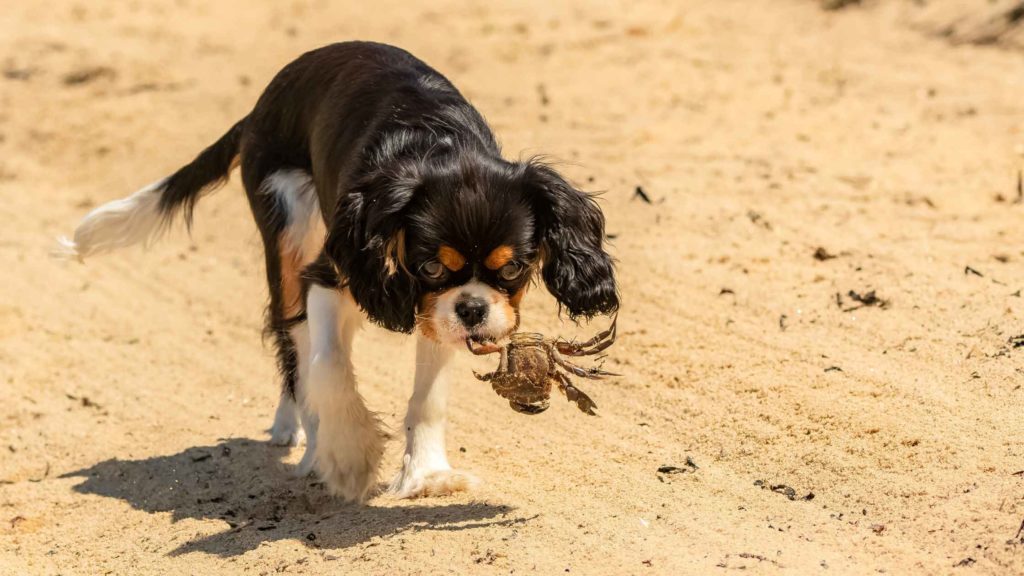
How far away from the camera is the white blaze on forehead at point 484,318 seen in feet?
16.9

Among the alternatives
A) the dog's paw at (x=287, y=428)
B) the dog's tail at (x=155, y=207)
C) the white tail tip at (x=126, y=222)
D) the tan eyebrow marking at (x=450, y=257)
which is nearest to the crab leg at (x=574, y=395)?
the tan eyebrow marking at (x=450, y=257)

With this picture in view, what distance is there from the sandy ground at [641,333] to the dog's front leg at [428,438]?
0.11 meters

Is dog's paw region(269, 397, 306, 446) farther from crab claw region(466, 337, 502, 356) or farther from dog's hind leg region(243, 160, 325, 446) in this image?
crab claw region(466, 337, 502, 356)

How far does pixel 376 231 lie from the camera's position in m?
5.23

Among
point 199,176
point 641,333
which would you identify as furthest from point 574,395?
point 199,176

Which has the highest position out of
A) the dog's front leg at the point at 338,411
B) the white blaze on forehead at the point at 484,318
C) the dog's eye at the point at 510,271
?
the dog's eye at the point at 510,271

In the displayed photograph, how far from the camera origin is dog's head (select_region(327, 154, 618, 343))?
203 inches

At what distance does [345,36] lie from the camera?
13836mm

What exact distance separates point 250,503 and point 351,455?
2.38 ft

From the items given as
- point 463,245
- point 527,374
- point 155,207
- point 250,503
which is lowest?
point 250,503

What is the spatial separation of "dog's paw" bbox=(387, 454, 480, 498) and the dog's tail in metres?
2.17

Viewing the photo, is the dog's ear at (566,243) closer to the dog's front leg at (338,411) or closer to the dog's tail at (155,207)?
the dog's front leg at (338,411)

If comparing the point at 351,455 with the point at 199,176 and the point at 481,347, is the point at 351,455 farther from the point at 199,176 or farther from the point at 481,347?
the point at 199,176

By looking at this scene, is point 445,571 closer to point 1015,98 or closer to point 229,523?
point 229,523
